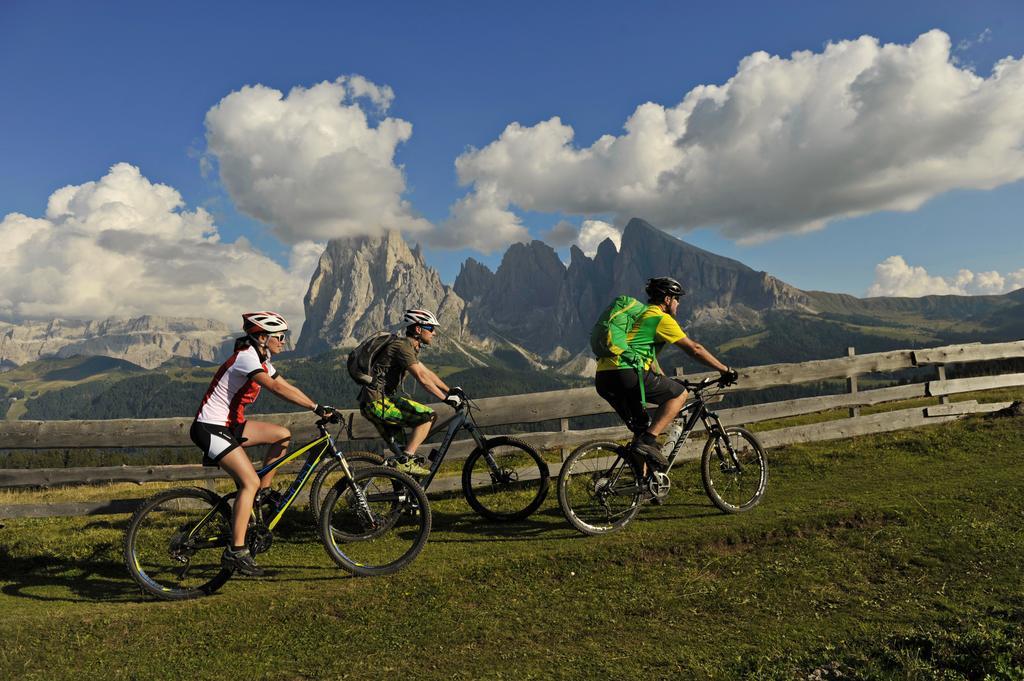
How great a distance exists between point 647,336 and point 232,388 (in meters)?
4.69

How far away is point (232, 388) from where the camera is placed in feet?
19.1

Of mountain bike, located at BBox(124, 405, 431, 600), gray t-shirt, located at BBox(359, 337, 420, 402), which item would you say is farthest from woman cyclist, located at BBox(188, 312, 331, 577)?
gray t-shirt, located at BBox(359, 337, 420, 402)

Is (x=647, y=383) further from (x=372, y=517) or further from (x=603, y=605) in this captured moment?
(x=372, y=517)

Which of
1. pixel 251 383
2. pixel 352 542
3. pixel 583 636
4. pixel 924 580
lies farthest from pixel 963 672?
pixel 251 383

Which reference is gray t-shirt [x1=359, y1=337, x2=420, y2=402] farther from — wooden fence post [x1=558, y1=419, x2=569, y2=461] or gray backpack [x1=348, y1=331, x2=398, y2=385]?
wooden fence post [x1=558, y1=419, x2=569, y2=461]

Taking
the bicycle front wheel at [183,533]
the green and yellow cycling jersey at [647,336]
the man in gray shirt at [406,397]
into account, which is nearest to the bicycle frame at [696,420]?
the green and yellow cycling jersey at [647,336]

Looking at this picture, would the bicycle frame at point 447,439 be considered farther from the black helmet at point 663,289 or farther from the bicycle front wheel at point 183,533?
the black helmet at point 663,289

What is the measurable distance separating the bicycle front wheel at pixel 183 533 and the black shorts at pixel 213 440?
44 centimetres

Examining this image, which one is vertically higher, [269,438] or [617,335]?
[617,335]

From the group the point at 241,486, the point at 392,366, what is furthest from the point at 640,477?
the point at 241,486

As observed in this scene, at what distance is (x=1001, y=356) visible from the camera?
43.9ft

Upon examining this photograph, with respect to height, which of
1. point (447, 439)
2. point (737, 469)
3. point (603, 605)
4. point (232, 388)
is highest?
point (232, 388)

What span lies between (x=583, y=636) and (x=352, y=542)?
334cm

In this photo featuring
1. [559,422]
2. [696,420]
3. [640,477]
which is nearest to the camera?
[640,477]
